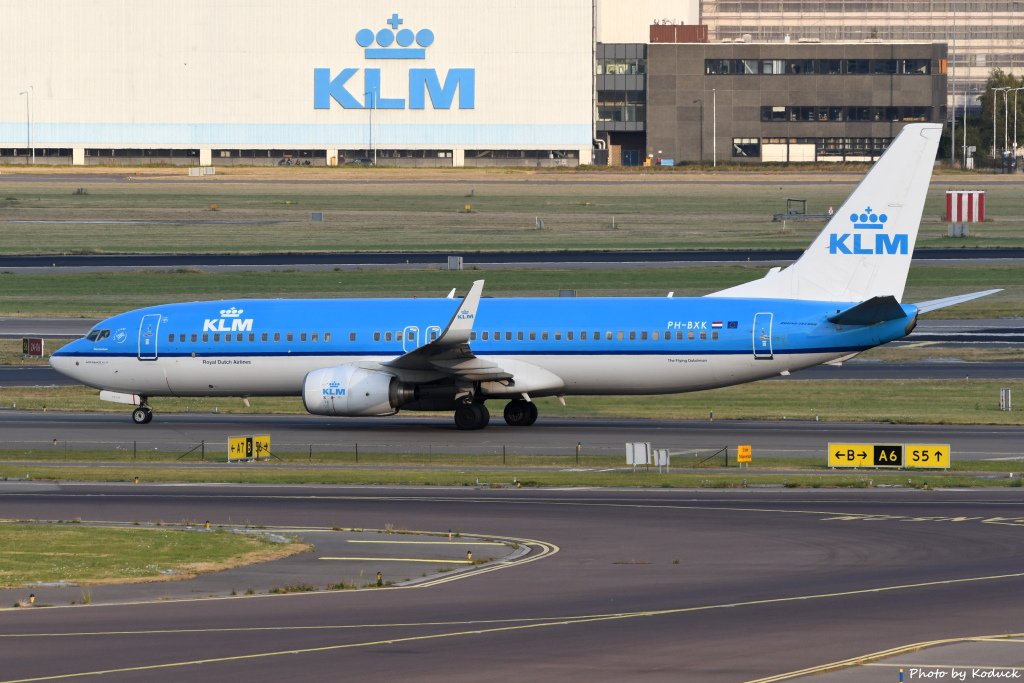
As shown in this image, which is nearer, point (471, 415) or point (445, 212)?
point (471, 415)

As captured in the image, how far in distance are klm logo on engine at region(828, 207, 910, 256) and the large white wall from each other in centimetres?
14068

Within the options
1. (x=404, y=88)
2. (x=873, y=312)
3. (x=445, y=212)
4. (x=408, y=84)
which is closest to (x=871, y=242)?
(x=873, y=312)

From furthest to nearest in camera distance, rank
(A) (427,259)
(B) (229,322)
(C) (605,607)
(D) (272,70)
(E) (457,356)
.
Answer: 1. (D) (272,70)
2. (A) (427,259)
3. (B) (229,322)
4. (E) (457,356)
5. (C) (605,607)

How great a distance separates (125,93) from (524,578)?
172241 mm

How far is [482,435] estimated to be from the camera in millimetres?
49469

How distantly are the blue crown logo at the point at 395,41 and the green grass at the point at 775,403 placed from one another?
127m

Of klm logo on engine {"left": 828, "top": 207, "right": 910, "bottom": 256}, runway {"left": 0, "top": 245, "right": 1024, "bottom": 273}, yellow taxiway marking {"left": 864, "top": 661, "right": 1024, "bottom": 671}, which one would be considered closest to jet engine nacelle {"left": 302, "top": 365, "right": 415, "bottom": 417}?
klm logo on engine {"left": 828, "top": 207, "right": 910, "bottom": 256}

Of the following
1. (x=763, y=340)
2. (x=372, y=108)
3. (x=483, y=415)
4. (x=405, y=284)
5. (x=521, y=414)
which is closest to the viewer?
(x=763, y=340)

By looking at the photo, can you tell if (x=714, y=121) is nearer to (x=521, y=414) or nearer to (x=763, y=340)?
(x=521, y=414)

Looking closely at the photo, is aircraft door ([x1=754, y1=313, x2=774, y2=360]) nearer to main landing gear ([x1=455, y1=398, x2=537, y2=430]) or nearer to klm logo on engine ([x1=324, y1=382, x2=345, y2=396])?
main landing gear ([x1=455, y1=398, x2=537, y2=430])

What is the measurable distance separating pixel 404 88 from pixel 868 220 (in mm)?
142749

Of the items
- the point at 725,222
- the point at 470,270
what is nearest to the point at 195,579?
the point at 470,270

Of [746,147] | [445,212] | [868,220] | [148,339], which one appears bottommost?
[148,339]

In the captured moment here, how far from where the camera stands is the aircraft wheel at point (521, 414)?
51.7m
